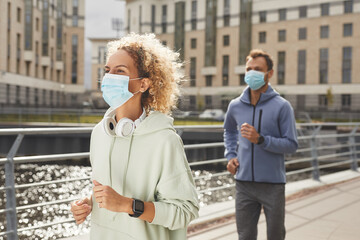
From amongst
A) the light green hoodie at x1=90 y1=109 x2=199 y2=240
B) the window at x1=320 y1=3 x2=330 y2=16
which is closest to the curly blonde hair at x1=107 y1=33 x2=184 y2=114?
the light green hoodie at x1=90 y1=109 x2=199 y2=240

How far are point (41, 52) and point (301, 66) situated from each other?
29285mm

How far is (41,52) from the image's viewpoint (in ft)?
163

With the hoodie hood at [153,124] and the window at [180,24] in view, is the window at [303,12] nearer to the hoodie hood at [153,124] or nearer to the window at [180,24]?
the window at [180,24]

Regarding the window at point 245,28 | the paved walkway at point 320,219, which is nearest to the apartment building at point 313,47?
the window at point 245,28

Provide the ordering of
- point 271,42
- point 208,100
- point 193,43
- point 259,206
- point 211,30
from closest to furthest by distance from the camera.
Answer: point 259,206 < point 271,42 < point 211,30 < point 208,100 < point 193,43

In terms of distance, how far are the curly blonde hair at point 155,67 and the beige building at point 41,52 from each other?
121ft

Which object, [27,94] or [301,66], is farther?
[301,66]

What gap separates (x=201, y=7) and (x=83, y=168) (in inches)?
1501

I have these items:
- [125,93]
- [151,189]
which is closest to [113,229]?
[151,189]

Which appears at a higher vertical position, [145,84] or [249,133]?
[145,84]

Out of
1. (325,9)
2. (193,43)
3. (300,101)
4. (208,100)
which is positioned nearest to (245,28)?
(193,43)

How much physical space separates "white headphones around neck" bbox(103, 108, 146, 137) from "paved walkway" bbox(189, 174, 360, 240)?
3179mm

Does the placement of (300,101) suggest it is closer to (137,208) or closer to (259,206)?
(259,206)

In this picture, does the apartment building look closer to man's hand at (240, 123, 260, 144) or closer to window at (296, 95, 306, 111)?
window at (296, 95, 306, 111)
